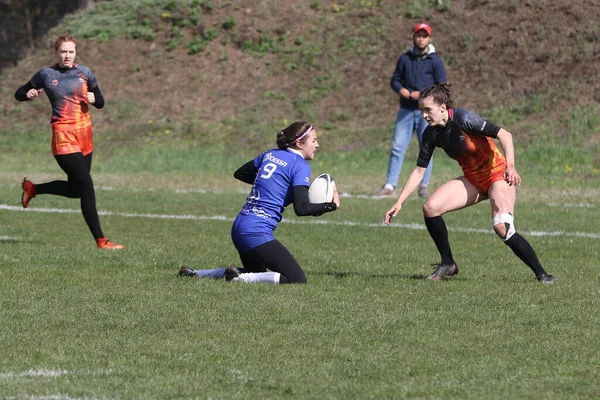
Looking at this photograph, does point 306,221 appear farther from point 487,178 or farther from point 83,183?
point 487,178

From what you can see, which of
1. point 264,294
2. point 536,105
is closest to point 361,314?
point 264,294

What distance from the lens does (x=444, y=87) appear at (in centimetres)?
969

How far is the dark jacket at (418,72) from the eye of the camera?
18.4 m

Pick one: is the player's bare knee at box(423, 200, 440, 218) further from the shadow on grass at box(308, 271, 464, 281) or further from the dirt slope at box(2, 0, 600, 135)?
Result: the dirt slope at box(2, 0, 600, 135)

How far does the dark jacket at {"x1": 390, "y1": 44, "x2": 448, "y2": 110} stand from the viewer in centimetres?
1838

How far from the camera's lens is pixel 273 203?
9.56m

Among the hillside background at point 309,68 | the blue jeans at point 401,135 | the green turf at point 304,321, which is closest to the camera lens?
the green turf at point 304,321

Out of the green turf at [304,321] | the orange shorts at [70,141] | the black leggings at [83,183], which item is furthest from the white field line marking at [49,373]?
the orange shorts at [70,141]

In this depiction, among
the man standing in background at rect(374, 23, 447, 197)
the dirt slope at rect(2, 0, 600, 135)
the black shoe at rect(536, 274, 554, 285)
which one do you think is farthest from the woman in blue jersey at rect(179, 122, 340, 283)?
the dirt slope at rect(2, 0, 600, 135)

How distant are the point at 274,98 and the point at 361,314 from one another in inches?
856

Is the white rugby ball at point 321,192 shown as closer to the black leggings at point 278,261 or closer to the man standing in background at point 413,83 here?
the black leggings at point 278,261

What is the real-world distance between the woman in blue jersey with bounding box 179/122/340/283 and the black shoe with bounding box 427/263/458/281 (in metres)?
1.13

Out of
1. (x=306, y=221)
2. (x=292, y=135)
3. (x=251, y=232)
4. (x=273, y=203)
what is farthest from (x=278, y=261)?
(x=306, y=221)

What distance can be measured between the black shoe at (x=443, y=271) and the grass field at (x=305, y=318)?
10 cm
